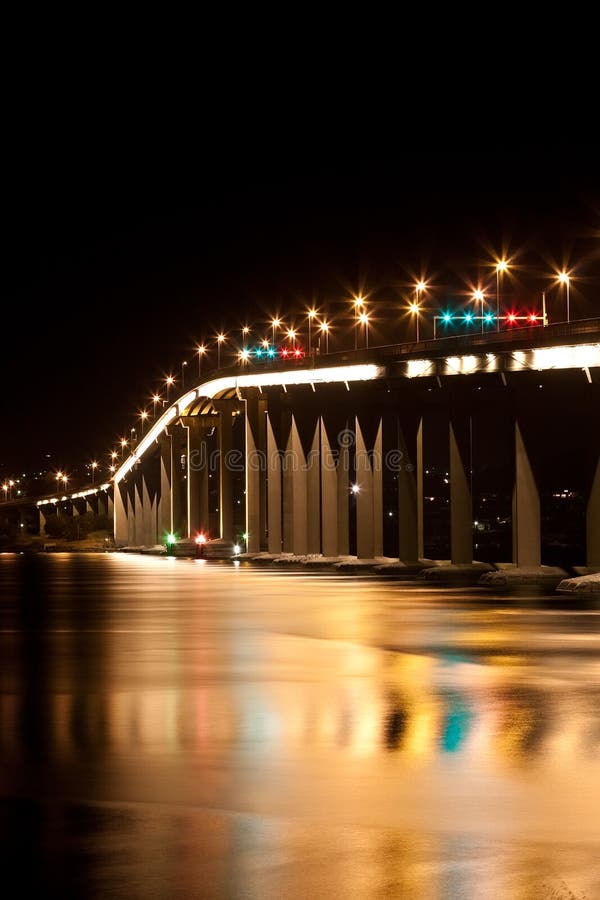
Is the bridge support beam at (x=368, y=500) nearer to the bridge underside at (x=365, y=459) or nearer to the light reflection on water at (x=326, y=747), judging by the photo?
the bridge underside at (x=365, y=459)

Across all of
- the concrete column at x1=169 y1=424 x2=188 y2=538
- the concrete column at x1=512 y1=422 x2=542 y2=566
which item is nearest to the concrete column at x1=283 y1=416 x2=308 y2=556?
the concrete column at x1=512 y1=422 x2=542 y2=566

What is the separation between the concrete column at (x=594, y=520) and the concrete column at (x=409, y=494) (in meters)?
16.5

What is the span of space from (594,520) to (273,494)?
45.7 meters

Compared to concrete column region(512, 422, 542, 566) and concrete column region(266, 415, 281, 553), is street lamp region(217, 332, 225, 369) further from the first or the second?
concrete column region(512, 422, 542, 566)

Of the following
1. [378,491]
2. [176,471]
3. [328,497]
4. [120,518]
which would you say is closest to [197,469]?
[176,471]

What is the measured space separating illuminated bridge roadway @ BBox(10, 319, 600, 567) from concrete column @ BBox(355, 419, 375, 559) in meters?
0.08

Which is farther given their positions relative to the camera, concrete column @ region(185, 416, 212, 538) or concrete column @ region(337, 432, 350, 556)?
concrete column @ region(185, 416, 212, 538)

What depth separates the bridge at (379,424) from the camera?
66.9 m

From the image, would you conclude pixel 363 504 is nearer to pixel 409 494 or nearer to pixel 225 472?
pixel 409 494

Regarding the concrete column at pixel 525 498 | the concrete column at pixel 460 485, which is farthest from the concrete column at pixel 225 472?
the concrete column at pixel 525 498

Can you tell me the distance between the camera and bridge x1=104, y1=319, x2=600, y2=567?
219 ft

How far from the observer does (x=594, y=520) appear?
65000 millimetres

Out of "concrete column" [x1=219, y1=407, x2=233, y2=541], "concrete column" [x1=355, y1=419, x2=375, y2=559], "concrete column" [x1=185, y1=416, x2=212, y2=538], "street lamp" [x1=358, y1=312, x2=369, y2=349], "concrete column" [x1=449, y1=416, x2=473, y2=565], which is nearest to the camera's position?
"concrete column" [x1=449, y1=416, x2=473, y2=565]

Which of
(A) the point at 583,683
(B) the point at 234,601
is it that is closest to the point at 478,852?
(A) the point at 583,683
